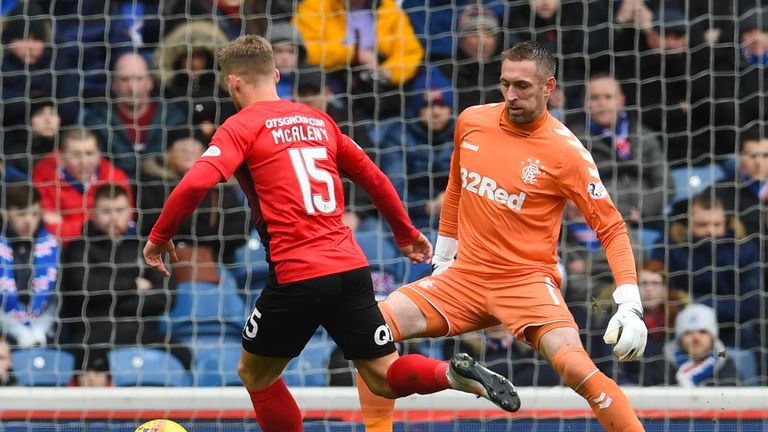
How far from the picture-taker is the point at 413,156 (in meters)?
7.60

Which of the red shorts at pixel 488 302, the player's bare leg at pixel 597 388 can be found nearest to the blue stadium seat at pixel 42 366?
the red shorts at pixel 488 302

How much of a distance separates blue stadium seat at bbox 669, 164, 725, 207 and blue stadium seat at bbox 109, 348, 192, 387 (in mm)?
2937

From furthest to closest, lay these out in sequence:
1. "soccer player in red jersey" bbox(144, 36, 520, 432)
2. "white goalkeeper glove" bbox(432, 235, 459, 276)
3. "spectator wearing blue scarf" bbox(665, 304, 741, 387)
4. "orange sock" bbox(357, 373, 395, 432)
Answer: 1. "spectator wearing blue scarf" bbox(665, 304, 741, 387)
2. "white goalkeeper glove" bbox(432, 235, 459, 276)
3. "orange sock" bbox(357, 373, 395, 432)
4. "soccer player in red jersey" bbox(144, 36, 520, 432)

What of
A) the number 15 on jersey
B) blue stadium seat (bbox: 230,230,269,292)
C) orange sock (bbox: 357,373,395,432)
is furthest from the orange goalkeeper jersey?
blue stadium seat (bbox: 230,230,269,292)

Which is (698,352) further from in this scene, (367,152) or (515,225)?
(515,225)

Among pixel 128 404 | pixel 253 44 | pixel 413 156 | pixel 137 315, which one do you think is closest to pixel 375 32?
pixel 413 156

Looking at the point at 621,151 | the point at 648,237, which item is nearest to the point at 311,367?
the point at 648,237

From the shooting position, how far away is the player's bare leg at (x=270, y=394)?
4758mm

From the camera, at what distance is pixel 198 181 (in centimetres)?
438

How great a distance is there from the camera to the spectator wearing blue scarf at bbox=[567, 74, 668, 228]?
24.2 ft

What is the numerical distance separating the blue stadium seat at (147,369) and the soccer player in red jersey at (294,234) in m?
2.56

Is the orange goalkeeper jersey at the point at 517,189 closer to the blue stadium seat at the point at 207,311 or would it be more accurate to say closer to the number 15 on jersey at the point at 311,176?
the number 15 on jersey at the point at 311,176

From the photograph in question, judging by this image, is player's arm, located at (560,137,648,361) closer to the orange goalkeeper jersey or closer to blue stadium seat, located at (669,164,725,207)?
the orange goalkeeper jersey

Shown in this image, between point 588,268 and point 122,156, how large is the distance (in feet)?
9.08
